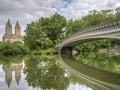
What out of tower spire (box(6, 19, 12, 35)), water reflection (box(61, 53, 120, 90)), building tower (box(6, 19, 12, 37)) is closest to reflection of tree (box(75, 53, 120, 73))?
water reflection (box(61, 53, 120, 90))

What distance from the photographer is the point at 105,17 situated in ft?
249

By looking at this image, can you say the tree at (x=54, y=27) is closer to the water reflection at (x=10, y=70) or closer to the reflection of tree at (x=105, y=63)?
the reflection of tree at (x=105, y=63)

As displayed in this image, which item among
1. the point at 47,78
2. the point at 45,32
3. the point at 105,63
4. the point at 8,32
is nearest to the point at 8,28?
the point at 8,32

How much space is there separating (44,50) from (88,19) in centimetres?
2479

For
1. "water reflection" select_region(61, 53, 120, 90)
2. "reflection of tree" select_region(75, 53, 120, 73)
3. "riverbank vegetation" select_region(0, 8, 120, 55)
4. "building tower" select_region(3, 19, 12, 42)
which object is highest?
"building tower" select_region(3, 19, 12, 42)

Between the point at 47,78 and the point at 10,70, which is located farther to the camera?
the point at 10,70

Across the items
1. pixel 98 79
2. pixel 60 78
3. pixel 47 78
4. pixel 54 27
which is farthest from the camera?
pixel 54 27

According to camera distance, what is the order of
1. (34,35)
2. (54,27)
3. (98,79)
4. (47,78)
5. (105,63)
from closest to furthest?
(98,79) < (47,78) < (105,63) < (34,35) < (54,27)

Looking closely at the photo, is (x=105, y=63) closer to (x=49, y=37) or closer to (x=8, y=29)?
(x=49, y=37)

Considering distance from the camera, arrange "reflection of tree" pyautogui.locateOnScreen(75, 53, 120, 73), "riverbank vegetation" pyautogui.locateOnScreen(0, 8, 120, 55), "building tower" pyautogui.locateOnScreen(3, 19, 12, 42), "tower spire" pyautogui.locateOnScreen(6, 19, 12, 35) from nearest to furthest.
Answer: "reflection of tree" pyautogui.locateOnScreen(75, 53, 120, 73)
"riverbank vegetation" pyautogui.locateOnScreen(0, 8, 120, 55)
"building tower" pyautogui.locateOnScreen(3, 19, 12, 42)
"tower spire" pyautogui.locateOnScreen(6, 19, 12, 35)

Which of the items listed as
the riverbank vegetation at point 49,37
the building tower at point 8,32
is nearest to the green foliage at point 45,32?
the riverbank vegetation at point 49,37

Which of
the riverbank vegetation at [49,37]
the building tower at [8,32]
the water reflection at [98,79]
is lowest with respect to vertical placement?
the water reflection at [98,79]

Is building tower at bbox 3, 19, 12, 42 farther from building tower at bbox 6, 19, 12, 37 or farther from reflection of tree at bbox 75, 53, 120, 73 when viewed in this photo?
reflection of tree at bbox 75, 53, 120, 73

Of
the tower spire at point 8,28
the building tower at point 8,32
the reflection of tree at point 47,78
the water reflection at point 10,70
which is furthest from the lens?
the tower spire at point 8,28
